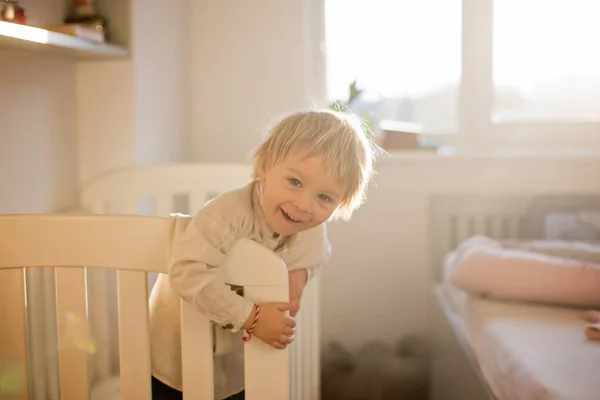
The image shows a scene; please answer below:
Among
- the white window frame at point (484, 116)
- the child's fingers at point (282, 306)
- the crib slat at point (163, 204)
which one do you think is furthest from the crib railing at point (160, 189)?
the white window frame at point (484, 116)

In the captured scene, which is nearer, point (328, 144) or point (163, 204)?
point (328, 144)

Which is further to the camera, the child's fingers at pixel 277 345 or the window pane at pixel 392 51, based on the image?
the window pane at pixel 392 51

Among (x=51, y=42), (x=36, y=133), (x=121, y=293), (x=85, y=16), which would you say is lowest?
(x=121, y=293)

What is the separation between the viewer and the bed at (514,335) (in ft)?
3.31

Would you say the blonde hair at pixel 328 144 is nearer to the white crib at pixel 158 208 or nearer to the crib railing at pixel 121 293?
the crib railing at pixel 121 293

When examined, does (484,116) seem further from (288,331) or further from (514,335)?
(288,331)

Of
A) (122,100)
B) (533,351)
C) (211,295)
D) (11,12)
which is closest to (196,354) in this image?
(211,295)

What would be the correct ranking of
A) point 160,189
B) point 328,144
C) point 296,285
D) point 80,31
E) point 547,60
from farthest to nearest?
point 547,60
point 160,189
point 80,31
point 296,285
point 328,144

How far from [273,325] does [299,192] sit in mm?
228

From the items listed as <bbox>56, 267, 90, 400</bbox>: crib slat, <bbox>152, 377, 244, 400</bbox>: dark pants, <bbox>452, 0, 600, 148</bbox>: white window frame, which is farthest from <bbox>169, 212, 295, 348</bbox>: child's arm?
<bbox>452, 0, 600, 148</bbox>: white window frame

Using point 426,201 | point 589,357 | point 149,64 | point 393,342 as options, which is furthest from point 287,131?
point 393,342

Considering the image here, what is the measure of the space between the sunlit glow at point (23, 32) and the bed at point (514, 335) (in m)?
1.02

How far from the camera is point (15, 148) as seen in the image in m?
1.34

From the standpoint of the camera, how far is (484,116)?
2.08 meters
